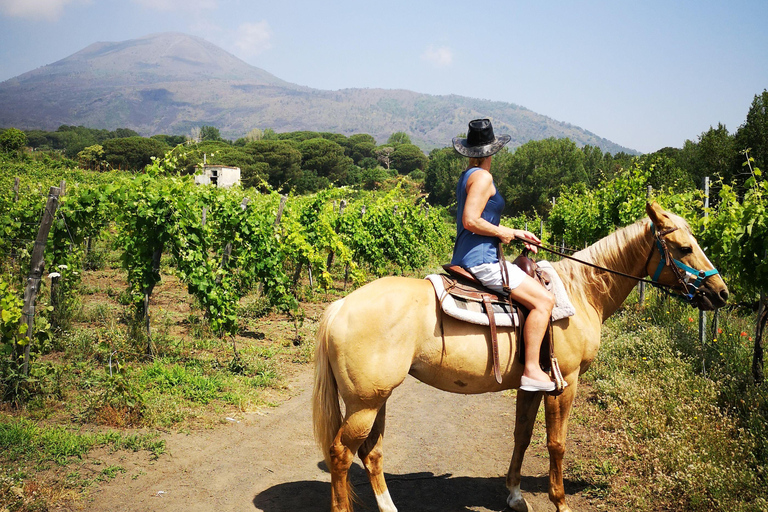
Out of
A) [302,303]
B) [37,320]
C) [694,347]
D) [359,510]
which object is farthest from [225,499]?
[302,303]

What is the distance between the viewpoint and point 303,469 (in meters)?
4.63

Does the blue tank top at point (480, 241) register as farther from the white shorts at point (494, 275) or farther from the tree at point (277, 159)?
the tree at point (277, 159)

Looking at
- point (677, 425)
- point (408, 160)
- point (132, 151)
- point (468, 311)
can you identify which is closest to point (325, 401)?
point (468, 311)

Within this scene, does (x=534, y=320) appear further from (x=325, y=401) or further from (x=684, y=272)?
(x=325, y=401)

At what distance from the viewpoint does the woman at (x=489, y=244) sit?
3533 millimetres

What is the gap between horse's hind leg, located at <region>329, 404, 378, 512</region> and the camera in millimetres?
3439

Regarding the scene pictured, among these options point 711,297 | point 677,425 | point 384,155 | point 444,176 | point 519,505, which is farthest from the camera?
point 384,155

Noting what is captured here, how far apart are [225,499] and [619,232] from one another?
3772 millimetres

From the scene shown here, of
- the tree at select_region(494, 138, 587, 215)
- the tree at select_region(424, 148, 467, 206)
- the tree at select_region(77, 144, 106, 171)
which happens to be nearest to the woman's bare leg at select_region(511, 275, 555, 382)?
the tree at select_region(77, 144, 106, 171)

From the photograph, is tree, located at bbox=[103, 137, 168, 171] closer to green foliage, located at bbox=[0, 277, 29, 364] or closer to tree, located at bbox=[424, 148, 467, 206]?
tree, located at bbox=[424, 148, 467, 206]

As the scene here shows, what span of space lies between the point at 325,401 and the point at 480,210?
1.73m

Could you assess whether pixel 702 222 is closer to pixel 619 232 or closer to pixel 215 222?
pixel 619 232

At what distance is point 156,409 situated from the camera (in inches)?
211

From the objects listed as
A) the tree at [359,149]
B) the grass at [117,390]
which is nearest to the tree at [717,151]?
the grass at [117,390]
